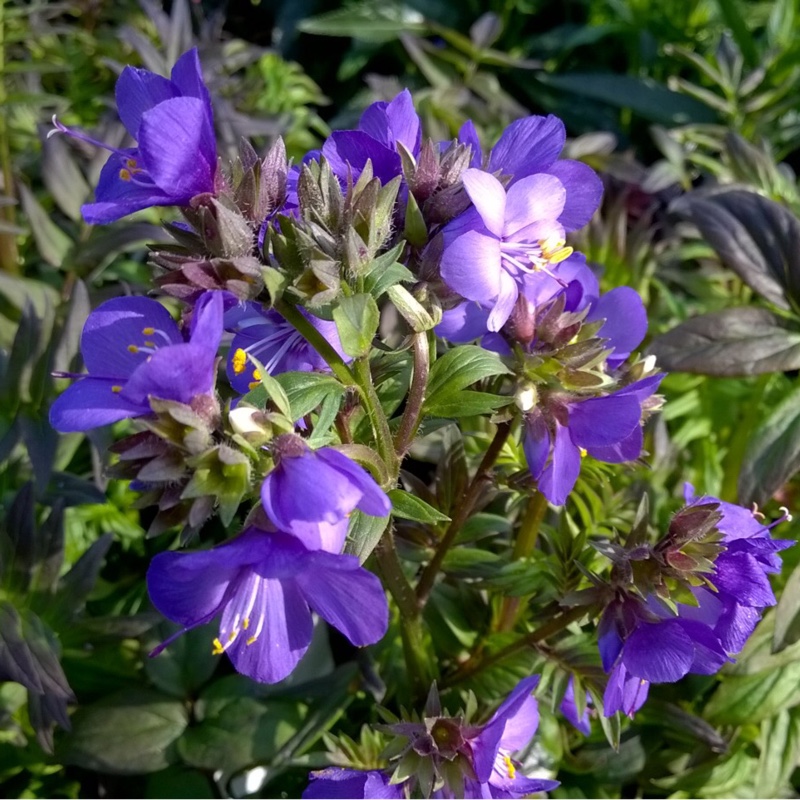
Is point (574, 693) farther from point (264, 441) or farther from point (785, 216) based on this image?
point (785, 216)

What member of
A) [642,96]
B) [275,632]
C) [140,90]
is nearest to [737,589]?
[275,632]

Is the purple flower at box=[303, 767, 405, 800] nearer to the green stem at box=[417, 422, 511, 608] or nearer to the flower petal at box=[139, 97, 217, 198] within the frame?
the green stem at box=[417, 422, 511, 608]

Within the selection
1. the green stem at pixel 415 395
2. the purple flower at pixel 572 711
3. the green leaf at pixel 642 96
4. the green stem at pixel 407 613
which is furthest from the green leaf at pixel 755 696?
the green leaf at pixel 642 96

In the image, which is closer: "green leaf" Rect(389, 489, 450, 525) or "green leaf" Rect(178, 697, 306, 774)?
"green leaf" Rect(389, 489, 450, 525)

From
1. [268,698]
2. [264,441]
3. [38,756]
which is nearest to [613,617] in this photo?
[264,441]

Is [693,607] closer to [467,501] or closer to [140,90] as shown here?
[467,501]

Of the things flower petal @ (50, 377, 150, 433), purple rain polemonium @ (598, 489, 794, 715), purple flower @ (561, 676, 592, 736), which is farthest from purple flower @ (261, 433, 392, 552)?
purple flower @ (561, 676, 592, 736)
